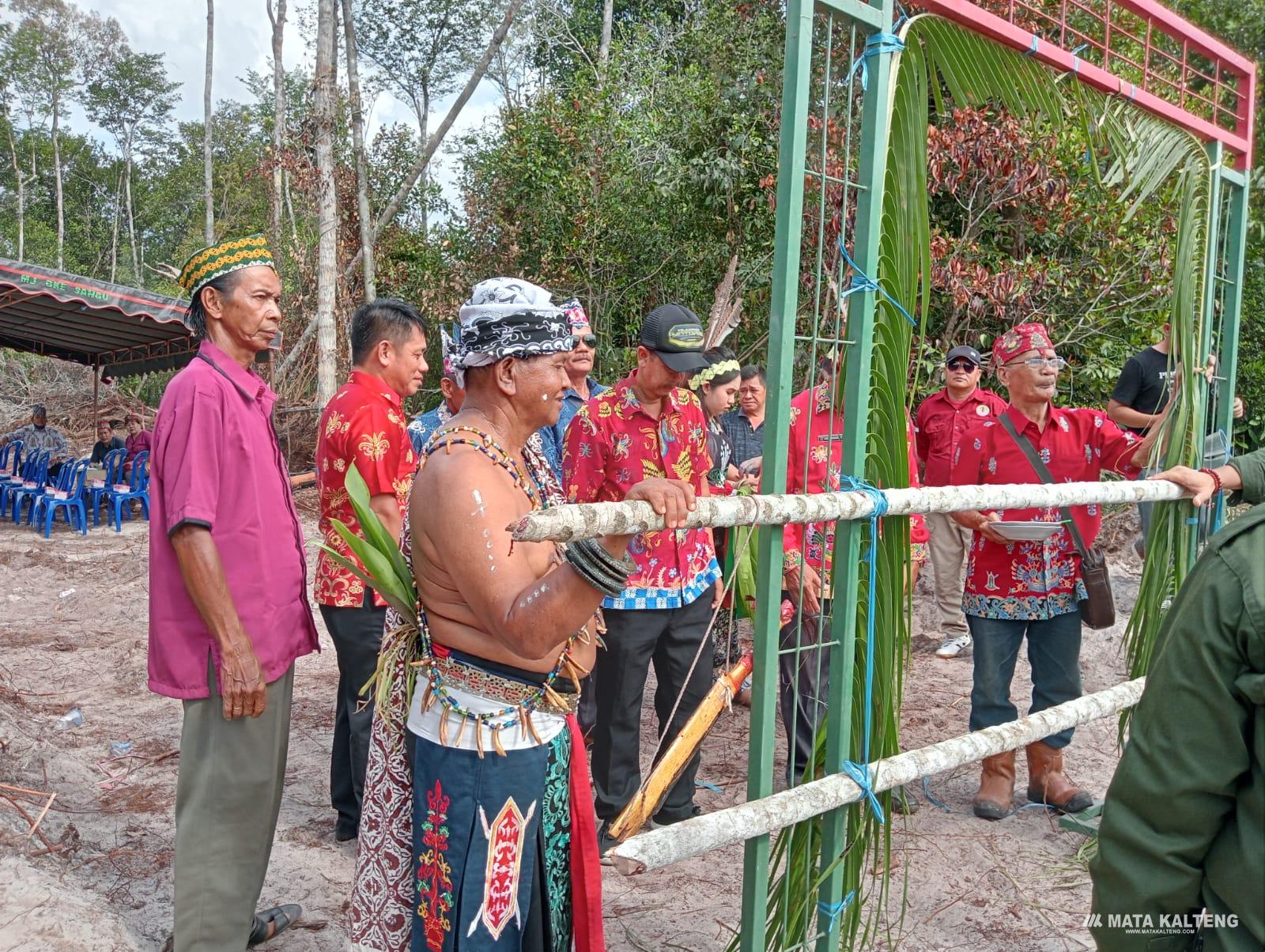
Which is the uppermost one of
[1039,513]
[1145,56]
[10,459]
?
[1145,56]

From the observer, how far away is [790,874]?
7.61ft

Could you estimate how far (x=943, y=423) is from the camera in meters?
6.23

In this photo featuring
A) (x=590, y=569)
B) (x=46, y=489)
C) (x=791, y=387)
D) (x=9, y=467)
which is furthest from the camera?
(x=9, y=467)

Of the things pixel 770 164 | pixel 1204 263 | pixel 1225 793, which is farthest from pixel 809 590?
pixel 770 164

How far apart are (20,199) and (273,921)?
38315mm

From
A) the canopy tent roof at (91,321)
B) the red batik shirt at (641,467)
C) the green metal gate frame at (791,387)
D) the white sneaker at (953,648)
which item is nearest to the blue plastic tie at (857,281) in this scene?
the green metal gate frame at (791,387)

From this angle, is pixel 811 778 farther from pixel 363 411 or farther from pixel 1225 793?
pixel 363 411

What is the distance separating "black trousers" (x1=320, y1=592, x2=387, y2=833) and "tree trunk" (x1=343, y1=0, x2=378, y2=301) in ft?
41.0

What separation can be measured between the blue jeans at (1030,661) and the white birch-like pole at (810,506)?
921 millimetres

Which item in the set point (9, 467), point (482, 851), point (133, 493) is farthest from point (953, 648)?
point (9, 467)

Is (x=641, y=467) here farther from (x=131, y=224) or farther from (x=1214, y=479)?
(x=131, y=224)

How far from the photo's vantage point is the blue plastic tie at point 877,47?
2199mm

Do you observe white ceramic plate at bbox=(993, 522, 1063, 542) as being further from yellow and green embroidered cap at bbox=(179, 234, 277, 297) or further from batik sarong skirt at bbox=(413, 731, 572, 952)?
yellow and green embroidered cap at bbox=(179, 234, 277, 297)

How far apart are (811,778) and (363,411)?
1.91 m
